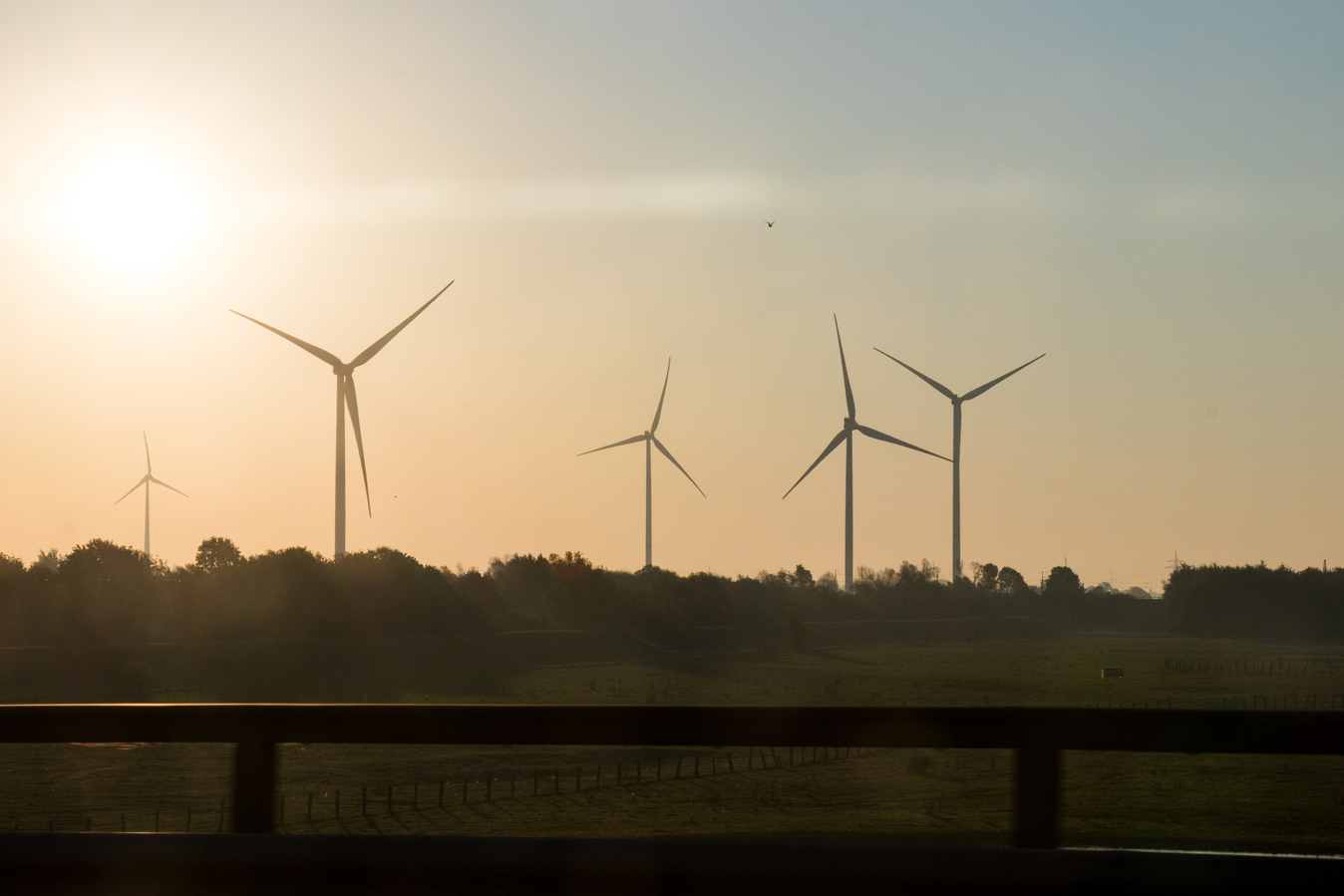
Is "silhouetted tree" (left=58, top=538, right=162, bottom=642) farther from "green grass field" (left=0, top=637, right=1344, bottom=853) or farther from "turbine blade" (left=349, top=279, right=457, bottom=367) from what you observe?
"green grass field" (left=0, top=637, right=1344, bottom=853)

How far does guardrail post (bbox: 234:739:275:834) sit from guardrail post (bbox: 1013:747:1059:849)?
3684mm

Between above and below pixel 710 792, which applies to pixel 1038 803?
above

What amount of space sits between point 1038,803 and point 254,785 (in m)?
3.85

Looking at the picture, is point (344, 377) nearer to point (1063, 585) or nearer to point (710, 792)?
point (710, 792)

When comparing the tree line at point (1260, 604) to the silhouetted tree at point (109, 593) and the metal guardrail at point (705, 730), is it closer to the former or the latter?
the silhouetted tree at point (109, 593)

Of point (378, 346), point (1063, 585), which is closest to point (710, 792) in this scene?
point (378, 346)

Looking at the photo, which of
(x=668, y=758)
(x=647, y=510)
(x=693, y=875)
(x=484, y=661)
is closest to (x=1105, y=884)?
(x=693, y=875)

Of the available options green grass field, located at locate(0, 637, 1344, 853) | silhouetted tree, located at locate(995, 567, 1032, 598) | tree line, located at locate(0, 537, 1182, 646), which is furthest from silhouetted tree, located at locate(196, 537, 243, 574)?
silhouetted tree, located at locate(995, 567, 1032, 598)

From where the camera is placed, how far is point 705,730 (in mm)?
6238

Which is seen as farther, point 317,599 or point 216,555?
point 216,555

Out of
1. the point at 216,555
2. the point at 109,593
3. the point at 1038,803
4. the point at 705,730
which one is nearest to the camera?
the point at 1038,803

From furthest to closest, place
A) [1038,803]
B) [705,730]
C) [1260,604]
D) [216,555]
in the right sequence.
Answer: [1260,604] → [216,555] → [705,730] → [1038,803]

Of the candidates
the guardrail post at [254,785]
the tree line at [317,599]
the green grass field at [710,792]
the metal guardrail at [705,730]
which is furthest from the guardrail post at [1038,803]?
the tree line at [317,599]

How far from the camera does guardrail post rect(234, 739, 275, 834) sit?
6484 mm
